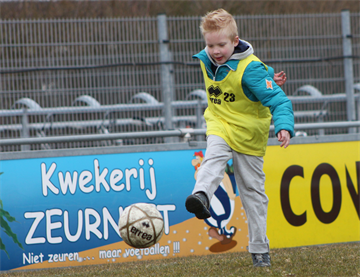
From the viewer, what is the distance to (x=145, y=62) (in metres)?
7.88

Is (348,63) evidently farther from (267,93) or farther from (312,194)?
(267,93)

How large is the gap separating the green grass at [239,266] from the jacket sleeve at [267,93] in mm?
1128

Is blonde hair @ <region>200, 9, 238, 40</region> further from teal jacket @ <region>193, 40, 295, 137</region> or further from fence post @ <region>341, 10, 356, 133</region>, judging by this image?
fence post @ <region>341, 10, 356, 133</region>

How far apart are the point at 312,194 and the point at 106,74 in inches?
150

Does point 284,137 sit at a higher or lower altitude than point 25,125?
lower

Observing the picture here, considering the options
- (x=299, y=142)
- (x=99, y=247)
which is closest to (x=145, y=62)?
(x=299, y=142)

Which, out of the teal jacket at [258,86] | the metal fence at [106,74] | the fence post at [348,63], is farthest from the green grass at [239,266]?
the fence post at [348,63]

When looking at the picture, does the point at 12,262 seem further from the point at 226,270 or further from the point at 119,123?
the point at 119,123

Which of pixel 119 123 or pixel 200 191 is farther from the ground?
pixel 119 123

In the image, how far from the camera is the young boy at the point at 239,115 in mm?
3941

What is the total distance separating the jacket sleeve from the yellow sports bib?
0.08 meters

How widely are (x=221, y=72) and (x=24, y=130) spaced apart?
4.57m

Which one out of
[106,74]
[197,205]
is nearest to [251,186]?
[197,205]

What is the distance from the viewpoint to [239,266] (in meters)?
4.32
